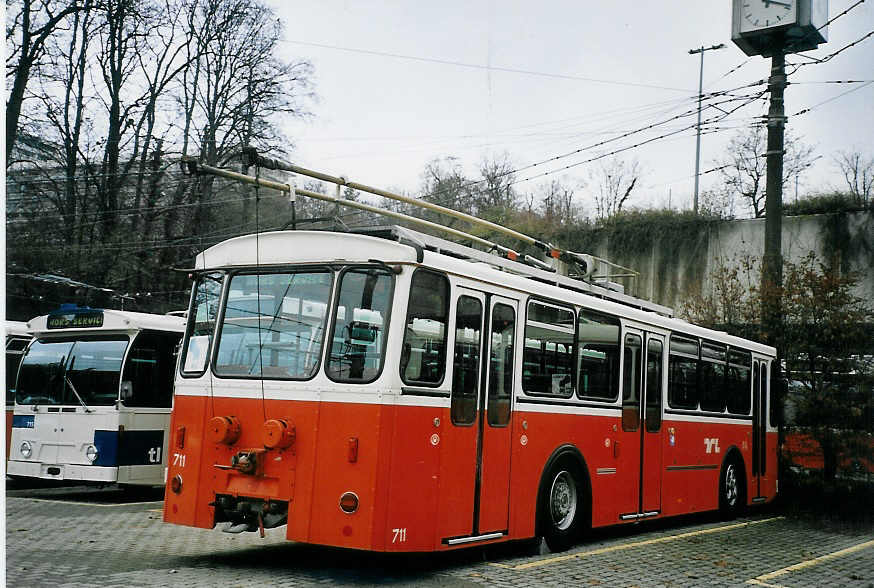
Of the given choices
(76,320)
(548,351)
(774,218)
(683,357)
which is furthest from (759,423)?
(76,320)

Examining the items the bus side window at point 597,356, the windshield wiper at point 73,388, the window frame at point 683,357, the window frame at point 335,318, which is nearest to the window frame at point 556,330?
the bus side window at point 597,356

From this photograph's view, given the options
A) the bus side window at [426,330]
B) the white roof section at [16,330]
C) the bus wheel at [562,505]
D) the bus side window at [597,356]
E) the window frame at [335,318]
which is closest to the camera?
the window frame at [335,318]

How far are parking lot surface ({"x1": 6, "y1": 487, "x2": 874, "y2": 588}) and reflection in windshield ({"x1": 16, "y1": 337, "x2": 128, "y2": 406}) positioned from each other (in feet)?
6.14

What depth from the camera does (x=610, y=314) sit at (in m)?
12.1

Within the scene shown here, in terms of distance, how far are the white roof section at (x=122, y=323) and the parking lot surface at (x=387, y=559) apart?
2889 millimetres

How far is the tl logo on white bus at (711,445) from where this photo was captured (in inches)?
587

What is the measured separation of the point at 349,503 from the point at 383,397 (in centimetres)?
96

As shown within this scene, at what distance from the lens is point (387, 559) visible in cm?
985

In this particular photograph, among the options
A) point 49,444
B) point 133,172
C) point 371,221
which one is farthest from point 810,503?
point 133,172

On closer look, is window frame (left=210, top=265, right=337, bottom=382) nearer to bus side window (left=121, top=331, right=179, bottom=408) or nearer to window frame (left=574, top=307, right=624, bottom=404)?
window frame (left=574, top=307, right=624, bottom=404)

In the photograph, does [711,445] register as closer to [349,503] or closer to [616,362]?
[616,362]

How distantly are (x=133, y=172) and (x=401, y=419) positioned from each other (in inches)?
937

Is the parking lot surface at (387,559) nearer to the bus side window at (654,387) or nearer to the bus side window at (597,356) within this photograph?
the bus side window at (654,387)

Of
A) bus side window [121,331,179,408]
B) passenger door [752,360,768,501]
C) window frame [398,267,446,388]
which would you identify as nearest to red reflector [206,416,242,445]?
window frame [398,267,446,388]
